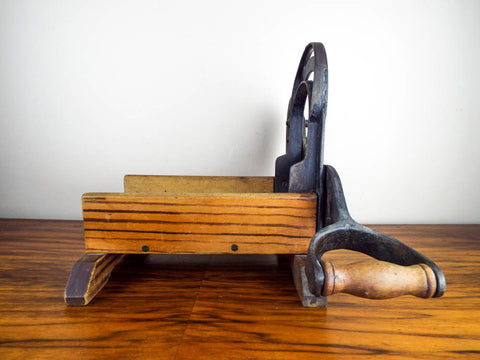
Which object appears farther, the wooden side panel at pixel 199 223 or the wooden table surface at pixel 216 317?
the wooden side panel at pixel 199 223

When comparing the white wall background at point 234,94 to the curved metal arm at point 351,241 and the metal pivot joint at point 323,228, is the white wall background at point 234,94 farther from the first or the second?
the curved metal arm at point 351,241

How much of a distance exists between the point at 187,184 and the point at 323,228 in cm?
55

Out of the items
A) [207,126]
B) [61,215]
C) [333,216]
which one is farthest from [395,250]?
[61,215]

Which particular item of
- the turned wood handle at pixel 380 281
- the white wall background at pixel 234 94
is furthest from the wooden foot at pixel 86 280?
the white wall background at pixel 234 94

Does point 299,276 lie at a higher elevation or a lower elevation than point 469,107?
lower

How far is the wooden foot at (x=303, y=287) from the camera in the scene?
0.60 meters

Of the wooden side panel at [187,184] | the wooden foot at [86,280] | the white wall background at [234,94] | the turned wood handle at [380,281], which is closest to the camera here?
the turned wood handle at [380,281]

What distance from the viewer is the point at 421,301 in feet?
2.09

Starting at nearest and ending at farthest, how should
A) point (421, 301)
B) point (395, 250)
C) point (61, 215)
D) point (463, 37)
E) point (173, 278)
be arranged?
point (395, 250) → point (421, 301) → point (173, 278) → point (463, 37) → point (61, 215)

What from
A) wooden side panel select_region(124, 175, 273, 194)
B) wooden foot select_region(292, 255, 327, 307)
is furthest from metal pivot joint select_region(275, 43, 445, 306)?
wooden side panel select_region(124, 175, 273, 194)

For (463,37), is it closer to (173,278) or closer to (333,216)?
(333,216)

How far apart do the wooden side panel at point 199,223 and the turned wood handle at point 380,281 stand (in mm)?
220

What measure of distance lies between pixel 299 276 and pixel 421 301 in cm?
24

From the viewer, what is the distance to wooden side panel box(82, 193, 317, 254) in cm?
64
